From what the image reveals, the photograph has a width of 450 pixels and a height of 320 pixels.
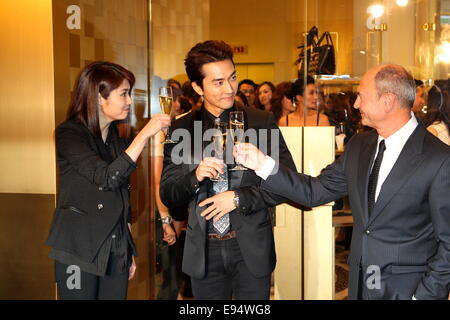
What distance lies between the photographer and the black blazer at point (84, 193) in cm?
250

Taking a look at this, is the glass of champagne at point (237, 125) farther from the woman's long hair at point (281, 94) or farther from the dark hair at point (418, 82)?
the dark hair at point (418, 82)

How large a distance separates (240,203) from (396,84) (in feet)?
2.67

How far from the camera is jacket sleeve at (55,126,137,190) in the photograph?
2479 mm

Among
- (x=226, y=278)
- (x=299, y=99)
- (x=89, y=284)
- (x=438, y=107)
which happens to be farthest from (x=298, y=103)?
(x=89, y=284)

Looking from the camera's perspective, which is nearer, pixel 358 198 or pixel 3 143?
pixel 358 198

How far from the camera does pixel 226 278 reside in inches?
98.6

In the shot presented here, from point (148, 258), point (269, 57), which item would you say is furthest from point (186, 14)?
point (148, 258)

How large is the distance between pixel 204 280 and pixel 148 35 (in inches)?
79.5

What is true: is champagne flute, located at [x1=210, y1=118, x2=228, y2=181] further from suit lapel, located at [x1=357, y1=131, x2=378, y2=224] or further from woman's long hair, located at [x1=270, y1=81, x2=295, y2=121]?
woman's long hair, located at [x1=270, y1=81, x2=295, y2=121]

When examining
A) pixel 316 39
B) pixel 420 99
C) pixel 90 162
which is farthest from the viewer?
pixel 420 99

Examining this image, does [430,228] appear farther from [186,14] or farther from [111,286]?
[186,14]

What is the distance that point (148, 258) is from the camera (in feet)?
13.0

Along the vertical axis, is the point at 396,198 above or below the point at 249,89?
below

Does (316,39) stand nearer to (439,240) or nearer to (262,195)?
(262,195)
